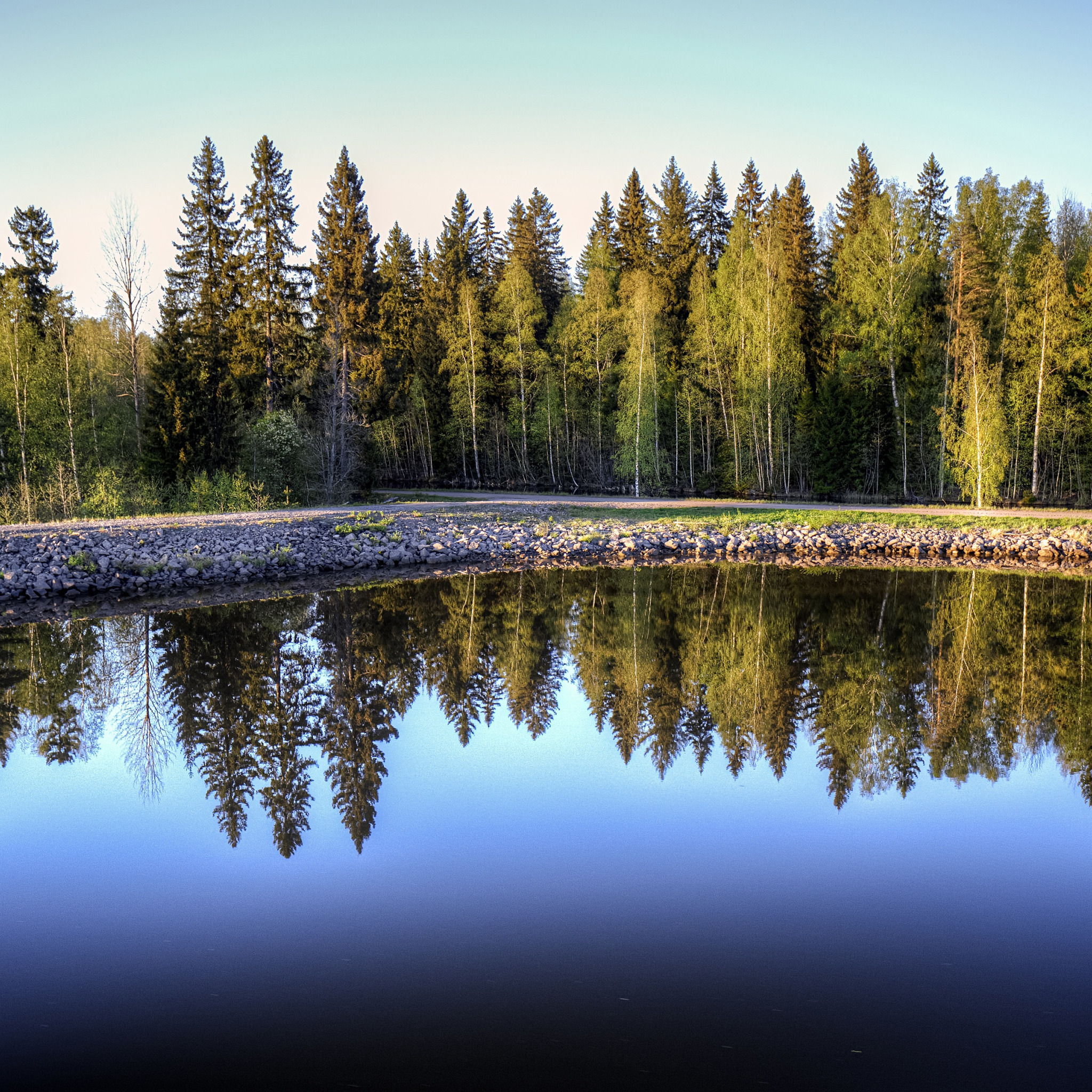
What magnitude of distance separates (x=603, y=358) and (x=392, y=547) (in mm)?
20565

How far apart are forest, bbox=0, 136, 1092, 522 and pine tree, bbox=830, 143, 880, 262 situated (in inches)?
4.2

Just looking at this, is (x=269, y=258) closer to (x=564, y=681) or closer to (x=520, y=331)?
(x=520, y=331)

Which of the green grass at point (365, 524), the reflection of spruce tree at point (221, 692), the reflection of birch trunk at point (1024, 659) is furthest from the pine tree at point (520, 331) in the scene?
the reflection of birch trunk at point (1024, 659)

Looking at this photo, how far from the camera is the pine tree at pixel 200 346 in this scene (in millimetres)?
25797

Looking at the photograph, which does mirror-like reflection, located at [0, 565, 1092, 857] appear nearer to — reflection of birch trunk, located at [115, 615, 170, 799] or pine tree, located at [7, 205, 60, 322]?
reflection of birch trunk, located at [115, 615, 170, 799]

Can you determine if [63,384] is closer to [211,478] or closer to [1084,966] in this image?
[211,478]

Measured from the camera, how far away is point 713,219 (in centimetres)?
4278

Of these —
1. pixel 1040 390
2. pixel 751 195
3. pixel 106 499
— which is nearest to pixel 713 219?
pixel 751 195

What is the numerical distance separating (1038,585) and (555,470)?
26.7 m

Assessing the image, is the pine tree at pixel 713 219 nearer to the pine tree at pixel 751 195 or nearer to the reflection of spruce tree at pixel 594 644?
the pine tree at pixel 751 195

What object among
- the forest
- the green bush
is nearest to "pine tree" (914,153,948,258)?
the forest

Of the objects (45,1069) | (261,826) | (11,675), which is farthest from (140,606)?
(45,1069)

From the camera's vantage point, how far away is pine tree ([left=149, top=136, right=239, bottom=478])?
2580 centimetres

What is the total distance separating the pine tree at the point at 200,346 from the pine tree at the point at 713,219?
22.8 m
